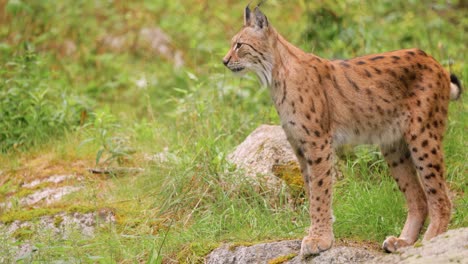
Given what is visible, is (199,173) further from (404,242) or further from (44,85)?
(44,85)

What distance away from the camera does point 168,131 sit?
28.5 ft

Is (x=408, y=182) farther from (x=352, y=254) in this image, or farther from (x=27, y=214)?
(x=27, y=214)

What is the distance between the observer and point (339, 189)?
7.00 metres

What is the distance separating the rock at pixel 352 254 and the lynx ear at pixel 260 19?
1.63m

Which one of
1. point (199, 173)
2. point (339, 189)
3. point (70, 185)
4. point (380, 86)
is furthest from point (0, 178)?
point (380, 86)

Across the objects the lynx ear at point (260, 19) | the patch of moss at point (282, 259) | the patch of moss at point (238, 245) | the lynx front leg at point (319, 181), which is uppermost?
the lynx ear at point (260, 19)

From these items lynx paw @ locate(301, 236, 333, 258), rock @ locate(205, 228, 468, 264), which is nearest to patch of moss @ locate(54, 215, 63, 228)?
rock @ locate(205, 228, 468, 264)

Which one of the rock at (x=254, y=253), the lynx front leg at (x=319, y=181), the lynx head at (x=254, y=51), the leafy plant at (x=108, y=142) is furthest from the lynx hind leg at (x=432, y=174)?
the leafy plant at (x=108, y=142)

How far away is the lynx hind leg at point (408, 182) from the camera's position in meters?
6.27

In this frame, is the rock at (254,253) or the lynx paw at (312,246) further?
the rock at (254,253)

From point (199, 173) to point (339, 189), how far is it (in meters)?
1.22

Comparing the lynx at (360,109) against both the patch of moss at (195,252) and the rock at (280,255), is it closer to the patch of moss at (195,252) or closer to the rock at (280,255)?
the rock at (280,255)

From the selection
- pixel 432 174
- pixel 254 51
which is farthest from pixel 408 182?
pixel 254 51

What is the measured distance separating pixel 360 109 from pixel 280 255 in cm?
133
